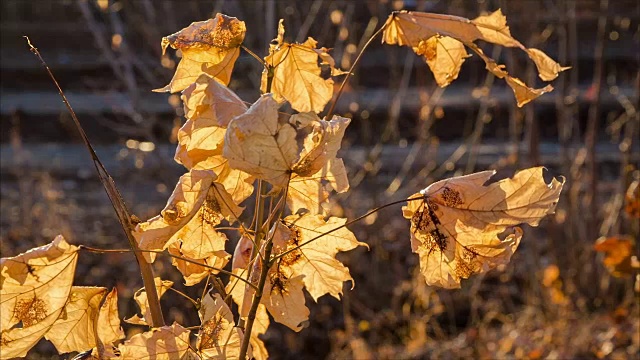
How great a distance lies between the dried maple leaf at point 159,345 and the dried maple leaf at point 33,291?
79 mm

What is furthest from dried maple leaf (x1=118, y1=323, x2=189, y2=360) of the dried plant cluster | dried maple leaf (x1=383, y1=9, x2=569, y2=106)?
dried maple leaf (x1=383, y1=9, x2=569, y2=106)

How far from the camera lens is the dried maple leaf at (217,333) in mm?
924

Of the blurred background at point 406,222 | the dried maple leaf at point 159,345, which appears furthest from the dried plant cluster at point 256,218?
the blurred background at point 406,222

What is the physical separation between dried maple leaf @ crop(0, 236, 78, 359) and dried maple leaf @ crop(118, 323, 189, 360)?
3.1 inches

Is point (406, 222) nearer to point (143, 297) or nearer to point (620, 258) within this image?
point (620, 258)

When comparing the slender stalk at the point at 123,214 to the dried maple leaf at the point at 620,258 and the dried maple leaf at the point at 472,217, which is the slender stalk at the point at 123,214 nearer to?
the dried maple leaf at the point at 472,217

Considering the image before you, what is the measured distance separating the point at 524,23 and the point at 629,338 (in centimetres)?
132

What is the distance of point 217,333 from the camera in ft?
3.05

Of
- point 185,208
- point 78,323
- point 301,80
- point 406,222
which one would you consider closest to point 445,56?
point 301,80

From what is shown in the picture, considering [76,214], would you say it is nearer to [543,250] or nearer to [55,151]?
[55,151]

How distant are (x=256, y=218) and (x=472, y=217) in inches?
9.2

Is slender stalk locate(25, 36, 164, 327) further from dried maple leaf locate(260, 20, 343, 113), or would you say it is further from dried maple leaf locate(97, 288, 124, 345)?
dried maple leaf locate(260, 20, 343, 113)

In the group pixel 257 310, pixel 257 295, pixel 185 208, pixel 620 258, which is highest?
pixel 185 208

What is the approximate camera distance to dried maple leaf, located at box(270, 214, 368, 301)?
973 millimetres
